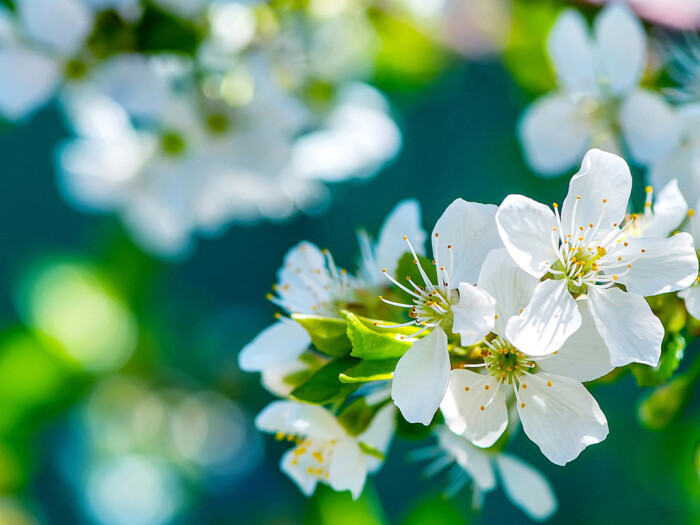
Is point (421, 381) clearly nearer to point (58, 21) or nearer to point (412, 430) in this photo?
point (412, 430)

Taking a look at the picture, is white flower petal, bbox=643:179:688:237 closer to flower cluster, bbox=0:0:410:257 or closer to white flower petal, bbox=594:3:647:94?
white flower petal, bbox=594:3:647:94

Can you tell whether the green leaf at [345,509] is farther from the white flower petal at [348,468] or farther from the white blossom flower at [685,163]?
the white blossom flower at [685,163]

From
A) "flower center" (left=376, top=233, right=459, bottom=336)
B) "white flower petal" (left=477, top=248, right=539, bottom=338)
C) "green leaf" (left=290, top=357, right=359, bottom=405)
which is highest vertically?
"white flower petal" (left=477, top=248, right=539, bottom=338)

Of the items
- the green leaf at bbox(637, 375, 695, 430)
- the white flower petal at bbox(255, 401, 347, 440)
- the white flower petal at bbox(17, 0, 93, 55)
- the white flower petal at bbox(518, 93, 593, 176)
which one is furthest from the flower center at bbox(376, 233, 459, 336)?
the white flower petal at bbox(17, 0, 93, 55)

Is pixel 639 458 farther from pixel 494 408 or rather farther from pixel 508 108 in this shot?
pixel 494 408

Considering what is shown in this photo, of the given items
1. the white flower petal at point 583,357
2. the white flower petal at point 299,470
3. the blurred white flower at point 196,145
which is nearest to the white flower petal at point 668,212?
the white flower petal at point 583,357

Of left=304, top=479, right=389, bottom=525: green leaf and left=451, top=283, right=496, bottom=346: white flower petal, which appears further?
left=304, top=479, right=389, bottom=525: green leaf

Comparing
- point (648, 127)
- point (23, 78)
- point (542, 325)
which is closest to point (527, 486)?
point (542, 325)
